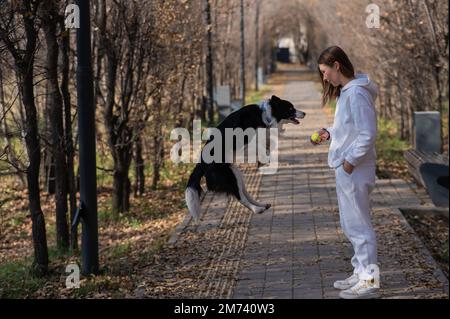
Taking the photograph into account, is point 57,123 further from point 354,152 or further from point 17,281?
point 354,152

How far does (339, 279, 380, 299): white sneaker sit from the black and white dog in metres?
0.98

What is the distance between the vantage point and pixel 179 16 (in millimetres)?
13844

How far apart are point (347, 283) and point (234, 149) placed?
151 cm

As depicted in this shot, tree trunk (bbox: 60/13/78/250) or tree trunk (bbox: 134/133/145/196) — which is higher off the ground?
tree trunk (bbox: 60/13/78/250)

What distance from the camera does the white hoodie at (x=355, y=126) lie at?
6.13 meters

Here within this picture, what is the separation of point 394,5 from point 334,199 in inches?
209

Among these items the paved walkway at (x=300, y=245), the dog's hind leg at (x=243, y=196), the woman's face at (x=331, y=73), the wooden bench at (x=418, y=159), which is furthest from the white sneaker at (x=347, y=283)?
the wooden bench at (x=418, y=159)

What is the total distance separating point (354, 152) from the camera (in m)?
6.13

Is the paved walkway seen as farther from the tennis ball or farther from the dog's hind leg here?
the tennis ball

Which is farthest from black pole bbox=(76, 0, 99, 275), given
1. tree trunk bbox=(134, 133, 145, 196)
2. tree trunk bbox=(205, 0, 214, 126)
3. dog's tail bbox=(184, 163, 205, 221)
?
tree trunk bbox=(205, 0, 214, 126)

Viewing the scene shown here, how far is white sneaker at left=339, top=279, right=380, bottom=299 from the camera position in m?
6.45

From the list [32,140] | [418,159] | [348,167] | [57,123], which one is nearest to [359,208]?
[348,167]

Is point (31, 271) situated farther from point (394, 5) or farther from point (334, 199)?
point (394, 5)

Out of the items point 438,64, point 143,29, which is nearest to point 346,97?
point 143,29
